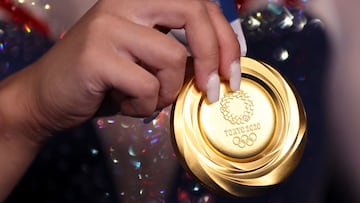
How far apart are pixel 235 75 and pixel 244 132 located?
0.33ft

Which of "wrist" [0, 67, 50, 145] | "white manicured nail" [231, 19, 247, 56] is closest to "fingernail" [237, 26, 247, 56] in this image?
"white manicured nail" [231, 19, 247, 56]

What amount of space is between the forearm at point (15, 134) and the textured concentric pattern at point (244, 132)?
0.16m

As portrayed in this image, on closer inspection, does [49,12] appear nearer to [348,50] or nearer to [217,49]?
[217,49]

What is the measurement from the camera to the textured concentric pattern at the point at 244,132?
84 cm

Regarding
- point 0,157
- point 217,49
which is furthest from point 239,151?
point 0,157

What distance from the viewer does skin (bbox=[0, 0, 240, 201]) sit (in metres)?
0.75

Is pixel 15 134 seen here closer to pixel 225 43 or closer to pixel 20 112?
pixel 20 112

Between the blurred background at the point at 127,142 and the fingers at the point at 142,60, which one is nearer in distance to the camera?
the fingers at the point at 142,60

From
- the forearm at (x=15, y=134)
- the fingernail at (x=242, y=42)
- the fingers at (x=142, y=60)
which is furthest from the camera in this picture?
the fingernail at (x=242, y=42)

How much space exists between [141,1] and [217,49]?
88 mm

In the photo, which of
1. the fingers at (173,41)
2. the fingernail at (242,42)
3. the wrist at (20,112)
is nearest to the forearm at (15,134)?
the wrist at (20,112)

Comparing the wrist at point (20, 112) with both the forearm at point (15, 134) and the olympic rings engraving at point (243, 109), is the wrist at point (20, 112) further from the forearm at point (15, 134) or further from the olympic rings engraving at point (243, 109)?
the olympic rings engraving at point (243, 109)

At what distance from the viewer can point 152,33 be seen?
0.74 m

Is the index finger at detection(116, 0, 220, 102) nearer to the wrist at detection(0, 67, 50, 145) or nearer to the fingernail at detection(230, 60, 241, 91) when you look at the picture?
the fingernail at detection(230, 60, 241, 91)
